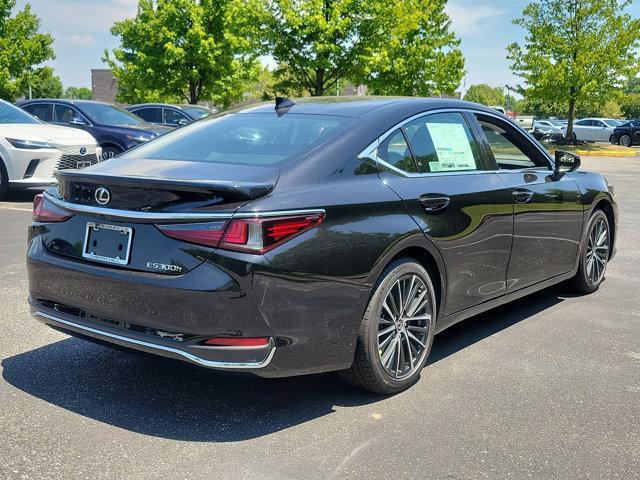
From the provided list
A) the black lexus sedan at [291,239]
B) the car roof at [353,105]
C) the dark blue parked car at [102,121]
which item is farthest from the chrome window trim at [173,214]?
the dark blue parked car at [102,121]

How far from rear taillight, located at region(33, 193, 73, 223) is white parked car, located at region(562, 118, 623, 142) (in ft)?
135

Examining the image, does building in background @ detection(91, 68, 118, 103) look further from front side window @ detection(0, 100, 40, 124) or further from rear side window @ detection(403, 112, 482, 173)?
rear side window @ detection(403, 112, 482, 173)

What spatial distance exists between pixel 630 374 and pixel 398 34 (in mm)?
26694

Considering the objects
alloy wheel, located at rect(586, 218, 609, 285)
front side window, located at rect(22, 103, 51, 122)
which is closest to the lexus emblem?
alloy wheel, located at rect(586, 218, 609, 285)

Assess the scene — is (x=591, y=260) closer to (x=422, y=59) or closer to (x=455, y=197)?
(x=455, y=197)

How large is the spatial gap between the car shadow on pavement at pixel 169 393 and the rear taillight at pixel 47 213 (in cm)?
82

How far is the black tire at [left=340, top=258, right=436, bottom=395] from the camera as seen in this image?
3576mm

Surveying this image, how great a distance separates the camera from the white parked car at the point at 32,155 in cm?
1080

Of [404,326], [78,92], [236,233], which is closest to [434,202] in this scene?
[404,326]

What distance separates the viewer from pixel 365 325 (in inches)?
140

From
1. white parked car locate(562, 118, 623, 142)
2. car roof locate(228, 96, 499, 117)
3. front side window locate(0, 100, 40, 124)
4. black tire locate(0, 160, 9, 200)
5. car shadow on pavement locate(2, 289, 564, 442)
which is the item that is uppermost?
white parked car locate(562, 118, 623, 142)

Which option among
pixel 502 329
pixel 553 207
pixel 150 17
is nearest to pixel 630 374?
pixel 502 329

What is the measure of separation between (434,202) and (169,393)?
1.76 metres

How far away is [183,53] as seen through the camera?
99.9 feet
